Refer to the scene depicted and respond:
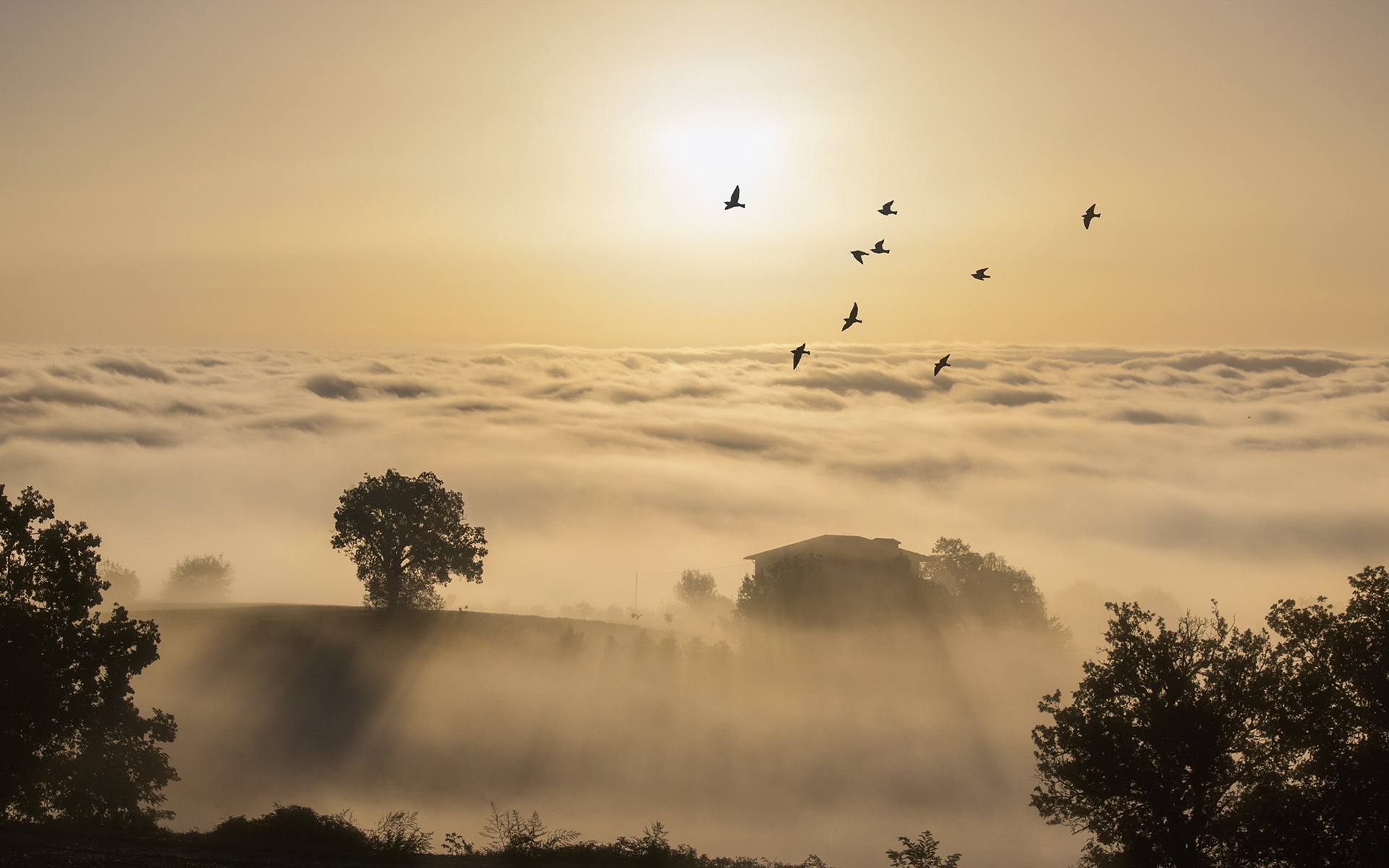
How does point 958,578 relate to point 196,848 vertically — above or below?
above

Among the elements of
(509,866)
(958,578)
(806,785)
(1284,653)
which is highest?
(958,578)

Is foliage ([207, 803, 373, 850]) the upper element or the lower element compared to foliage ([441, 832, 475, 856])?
upper

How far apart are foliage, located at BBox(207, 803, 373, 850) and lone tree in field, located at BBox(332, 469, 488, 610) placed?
7320 cm

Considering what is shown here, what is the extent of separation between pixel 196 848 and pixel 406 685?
6205 cm

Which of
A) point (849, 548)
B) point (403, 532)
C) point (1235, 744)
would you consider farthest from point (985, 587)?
point (1235, 744)

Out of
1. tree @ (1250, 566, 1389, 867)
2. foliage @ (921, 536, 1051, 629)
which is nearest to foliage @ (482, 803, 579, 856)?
tree @ (1250, 566, 1389, 867)

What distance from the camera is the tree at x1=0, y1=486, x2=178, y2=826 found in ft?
133

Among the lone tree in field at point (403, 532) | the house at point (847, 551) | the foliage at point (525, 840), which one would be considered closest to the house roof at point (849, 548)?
the house at point (847, 551)

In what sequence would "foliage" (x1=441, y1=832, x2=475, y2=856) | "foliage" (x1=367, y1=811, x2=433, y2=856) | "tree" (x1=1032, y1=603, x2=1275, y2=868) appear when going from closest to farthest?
"tree" (x1=1032, y1=603, x2=1275, y2=868)
"foliage" (x1=367, y1=811, x2=433, y2=856)
"foliage" (x1=441, y1=832, x2=475, y2=856)

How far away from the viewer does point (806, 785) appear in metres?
94.4

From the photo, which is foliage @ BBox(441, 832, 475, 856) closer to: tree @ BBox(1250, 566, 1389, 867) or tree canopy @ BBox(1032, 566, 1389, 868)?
tree canopy @ BBox(1032, 566, 1389, 868)

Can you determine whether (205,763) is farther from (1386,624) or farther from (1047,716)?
(1047,716)

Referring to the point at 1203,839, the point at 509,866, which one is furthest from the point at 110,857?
the point at 1203,839

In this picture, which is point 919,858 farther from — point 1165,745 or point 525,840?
point 525,840
